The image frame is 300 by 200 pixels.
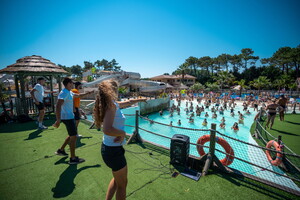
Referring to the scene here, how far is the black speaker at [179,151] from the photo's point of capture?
136 inches

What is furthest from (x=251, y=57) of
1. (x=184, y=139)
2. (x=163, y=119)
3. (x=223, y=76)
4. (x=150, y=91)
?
(x=184, y=139)

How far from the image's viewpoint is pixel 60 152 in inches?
148

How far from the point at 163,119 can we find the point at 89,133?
48.0ft

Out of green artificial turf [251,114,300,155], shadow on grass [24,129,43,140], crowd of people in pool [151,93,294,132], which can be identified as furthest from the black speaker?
crowd of people in pool [151,93,294,132]

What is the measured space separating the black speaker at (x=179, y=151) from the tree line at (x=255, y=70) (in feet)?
132

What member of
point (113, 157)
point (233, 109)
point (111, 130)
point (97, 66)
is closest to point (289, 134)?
point (113, 157)

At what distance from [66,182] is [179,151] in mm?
2537

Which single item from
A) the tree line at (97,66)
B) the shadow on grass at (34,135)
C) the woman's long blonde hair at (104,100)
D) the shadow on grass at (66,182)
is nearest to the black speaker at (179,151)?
the shadow on grass at (66,182)

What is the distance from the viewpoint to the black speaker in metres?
3.45

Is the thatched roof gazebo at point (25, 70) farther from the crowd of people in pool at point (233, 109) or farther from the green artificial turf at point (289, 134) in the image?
the green artificial turf at point (289, 134)

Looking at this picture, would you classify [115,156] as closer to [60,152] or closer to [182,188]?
[182,188]

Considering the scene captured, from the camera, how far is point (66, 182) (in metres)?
2.84

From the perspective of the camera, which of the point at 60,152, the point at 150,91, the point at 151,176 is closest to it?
the point at 151,176

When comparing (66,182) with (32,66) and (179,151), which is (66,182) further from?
(32,66)
